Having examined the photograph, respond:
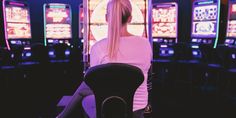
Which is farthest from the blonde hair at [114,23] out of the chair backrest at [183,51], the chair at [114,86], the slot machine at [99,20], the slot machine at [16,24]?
the slot machine at [16,24]

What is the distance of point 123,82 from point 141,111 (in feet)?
1.08

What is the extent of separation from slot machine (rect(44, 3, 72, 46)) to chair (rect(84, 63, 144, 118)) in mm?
4825

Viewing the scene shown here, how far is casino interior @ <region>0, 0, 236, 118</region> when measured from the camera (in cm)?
412

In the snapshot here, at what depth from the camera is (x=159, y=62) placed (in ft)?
18.6

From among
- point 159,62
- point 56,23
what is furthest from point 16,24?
point 159,62

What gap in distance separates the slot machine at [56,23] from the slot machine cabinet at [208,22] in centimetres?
268

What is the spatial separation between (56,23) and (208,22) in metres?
3.13

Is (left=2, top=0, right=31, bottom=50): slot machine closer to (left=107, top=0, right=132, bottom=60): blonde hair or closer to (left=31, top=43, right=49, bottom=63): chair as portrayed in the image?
(left=31, top=43, right=49, bottom=63): chair

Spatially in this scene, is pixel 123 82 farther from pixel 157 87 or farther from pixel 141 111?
pixel 157 87

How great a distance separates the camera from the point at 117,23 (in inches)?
56.5

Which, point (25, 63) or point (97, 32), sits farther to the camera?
point (25, 63)

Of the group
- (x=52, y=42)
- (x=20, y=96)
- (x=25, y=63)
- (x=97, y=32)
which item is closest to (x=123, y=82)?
(x=97, y=32)

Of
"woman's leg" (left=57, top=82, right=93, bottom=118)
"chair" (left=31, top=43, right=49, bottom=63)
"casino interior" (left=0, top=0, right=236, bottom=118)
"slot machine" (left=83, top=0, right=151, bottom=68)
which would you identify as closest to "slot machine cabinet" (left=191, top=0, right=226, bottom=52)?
"casino interior" (left=0, top=0, right=236, bottom=118)

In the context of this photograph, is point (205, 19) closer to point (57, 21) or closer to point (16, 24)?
point (57, 21)
